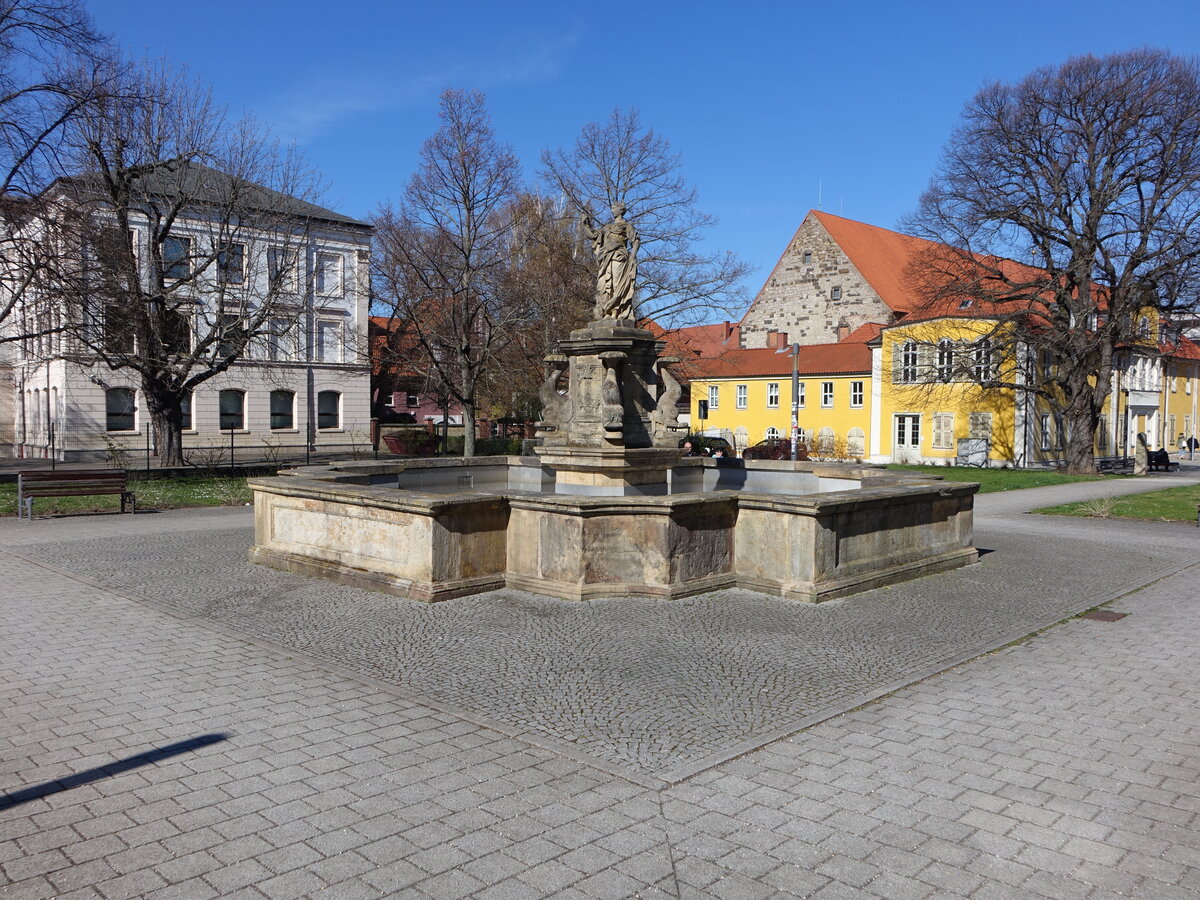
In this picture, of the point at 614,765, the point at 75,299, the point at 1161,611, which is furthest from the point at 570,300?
the point at 614,765

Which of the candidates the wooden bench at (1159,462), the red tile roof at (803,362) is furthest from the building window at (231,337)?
the wooden bench at (1159,462)

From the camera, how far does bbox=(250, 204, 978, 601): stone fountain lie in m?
9.15

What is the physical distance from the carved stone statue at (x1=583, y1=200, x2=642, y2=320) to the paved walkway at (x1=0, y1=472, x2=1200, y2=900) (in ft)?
14.4

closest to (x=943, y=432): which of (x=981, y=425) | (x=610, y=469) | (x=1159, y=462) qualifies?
(x=981, y=425)

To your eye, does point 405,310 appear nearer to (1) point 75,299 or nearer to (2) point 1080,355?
(1) point 75,299

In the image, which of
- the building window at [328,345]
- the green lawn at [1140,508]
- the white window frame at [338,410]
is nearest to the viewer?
the green lawn at [1140,508]

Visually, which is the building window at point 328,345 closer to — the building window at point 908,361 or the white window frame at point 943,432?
the building window at point 908,361

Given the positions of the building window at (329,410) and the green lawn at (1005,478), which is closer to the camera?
the green lawn at (1005,478)

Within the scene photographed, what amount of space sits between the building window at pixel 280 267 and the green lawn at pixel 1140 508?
20.3 meters

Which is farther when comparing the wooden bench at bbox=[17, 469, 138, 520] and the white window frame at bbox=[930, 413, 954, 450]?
the white window frame at bbox=[930, 413, 954, 450]

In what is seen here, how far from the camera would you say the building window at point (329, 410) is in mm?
45594

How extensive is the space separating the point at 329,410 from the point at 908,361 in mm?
28206

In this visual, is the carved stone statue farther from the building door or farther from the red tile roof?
the building door

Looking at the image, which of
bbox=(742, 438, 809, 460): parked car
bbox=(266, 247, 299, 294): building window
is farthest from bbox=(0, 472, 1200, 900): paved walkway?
bbox=(742, 438, 809, 460): parked car
